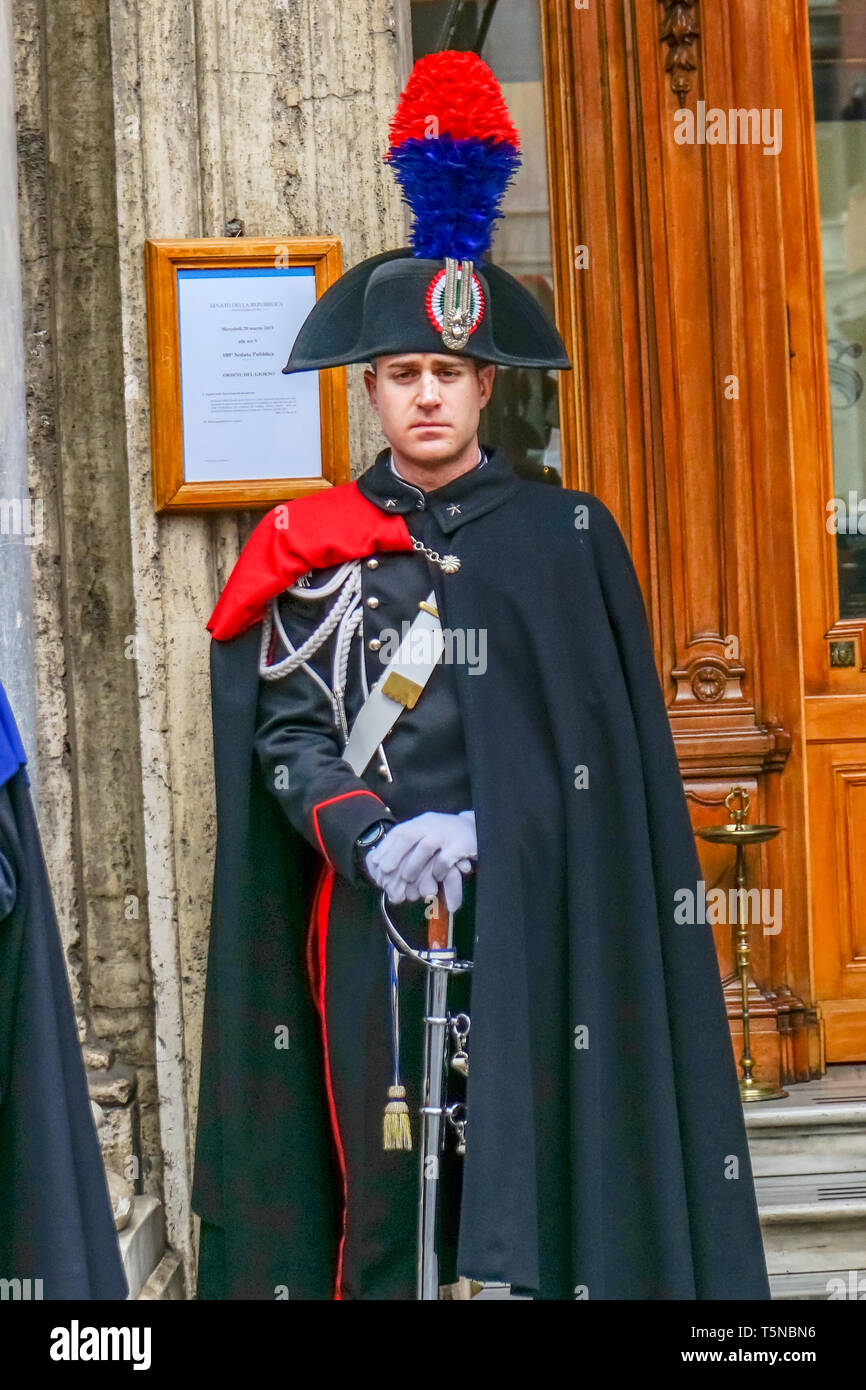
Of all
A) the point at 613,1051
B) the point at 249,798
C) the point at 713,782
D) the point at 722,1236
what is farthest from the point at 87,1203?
the point at 713,782

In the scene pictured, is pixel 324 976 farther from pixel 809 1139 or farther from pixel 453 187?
pixel 809 1139

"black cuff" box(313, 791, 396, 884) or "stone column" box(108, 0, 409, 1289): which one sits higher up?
"stone column" box(108, 0, 409, 1289)

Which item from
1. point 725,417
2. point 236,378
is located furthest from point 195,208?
point 725,417

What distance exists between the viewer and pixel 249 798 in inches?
109

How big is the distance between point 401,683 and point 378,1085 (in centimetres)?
68

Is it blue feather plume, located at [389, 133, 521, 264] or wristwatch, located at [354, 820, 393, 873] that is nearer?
wristwatch, located at [354, 820, 393, 873]

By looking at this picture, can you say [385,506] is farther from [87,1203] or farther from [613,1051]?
[87,1203]

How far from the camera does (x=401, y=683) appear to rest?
2.70 metres

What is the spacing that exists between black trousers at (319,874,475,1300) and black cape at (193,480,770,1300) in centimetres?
12

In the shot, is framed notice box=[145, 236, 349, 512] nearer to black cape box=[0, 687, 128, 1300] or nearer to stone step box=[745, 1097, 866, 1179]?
black cape box=[0, 687, 128, 1300]

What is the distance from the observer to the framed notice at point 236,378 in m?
3.10

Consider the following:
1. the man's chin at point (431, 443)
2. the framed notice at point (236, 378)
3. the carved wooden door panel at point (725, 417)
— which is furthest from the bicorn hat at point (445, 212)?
the carved wooden door panel at point (725, 417)

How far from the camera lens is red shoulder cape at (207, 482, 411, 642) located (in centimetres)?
274

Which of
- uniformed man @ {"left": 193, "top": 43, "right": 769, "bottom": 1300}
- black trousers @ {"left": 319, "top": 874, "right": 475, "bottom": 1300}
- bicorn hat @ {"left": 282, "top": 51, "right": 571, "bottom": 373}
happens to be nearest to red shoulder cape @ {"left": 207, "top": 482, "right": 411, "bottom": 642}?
uniformed man @ {"left": 193, "top": 43, "right": 769, "bottom": 1300}
